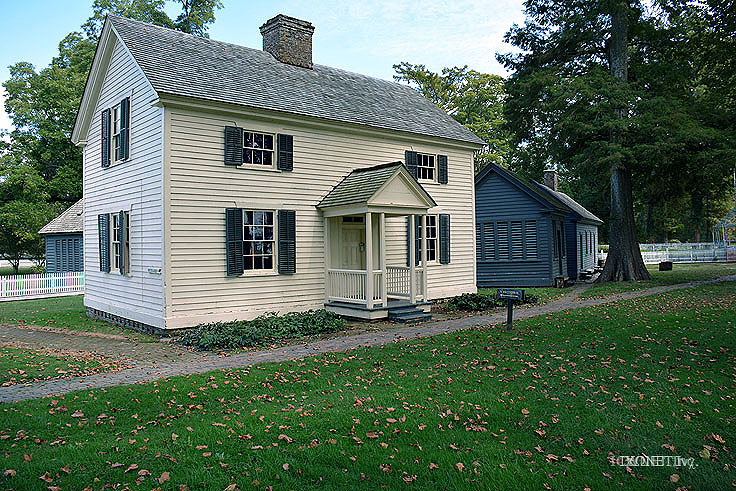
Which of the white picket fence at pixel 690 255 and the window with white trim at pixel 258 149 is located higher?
the window with white trim at pixel 258 149

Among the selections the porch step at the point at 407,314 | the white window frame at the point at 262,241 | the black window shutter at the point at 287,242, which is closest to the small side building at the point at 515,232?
the porch step at the point at 407,314

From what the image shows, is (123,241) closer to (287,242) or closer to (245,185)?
(245,185)

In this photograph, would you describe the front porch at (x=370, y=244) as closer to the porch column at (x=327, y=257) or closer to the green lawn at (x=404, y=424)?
the porch column at (x=327, y=257)

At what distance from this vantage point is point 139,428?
6203mm

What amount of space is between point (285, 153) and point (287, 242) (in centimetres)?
235

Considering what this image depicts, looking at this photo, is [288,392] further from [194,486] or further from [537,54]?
[537,54]

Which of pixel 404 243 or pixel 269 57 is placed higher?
pixel 269 57

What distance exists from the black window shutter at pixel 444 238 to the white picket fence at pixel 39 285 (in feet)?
59.7

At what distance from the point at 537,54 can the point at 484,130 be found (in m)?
12.0

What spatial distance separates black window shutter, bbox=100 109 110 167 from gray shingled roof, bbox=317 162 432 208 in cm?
610

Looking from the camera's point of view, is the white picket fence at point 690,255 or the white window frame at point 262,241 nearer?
the white window frame at point 262,241

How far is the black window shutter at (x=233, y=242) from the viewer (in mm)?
13258

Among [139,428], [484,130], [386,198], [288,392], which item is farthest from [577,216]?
[139,428]

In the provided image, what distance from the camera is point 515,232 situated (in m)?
24.7
